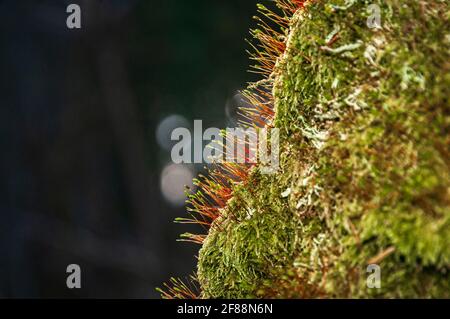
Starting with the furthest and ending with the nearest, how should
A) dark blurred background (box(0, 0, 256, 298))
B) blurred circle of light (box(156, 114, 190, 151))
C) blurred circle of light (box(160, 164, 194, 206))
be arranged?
1. blurred circle of light (box(160, 164, 194, 206))
2. blurred circle of light (box(156, 114, 190, 151))
3. dark blurred background (box(0, 0, 256, 298))

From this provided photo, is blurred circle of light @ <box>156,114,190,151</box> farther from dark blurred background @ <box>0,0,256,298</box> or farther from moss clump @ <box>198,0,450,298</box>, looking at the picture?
moss clump @ <box>198,0,450,298</box>

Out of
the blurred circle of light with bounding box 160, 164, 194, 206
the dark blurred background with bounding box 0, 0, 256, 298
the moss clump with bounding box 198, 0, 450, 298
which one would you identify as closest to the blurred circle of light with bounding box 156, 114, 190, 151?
the dark blurred background with bounding box 0, 0, 256, 298

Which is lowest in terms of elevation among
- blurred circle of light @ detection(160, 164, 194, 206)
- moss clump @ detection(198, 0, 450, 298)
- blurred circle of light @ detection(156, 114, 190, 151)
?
moss clump @ detection(198, 0, 450, 298)

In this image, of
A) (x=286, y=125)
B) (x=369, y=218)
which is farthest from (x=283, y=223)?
(x=369, y=218)

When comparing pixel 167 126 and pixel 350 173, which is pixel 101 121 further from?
pixel 350 173

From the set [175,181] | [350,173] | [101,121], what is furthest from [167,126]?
[350,173]
